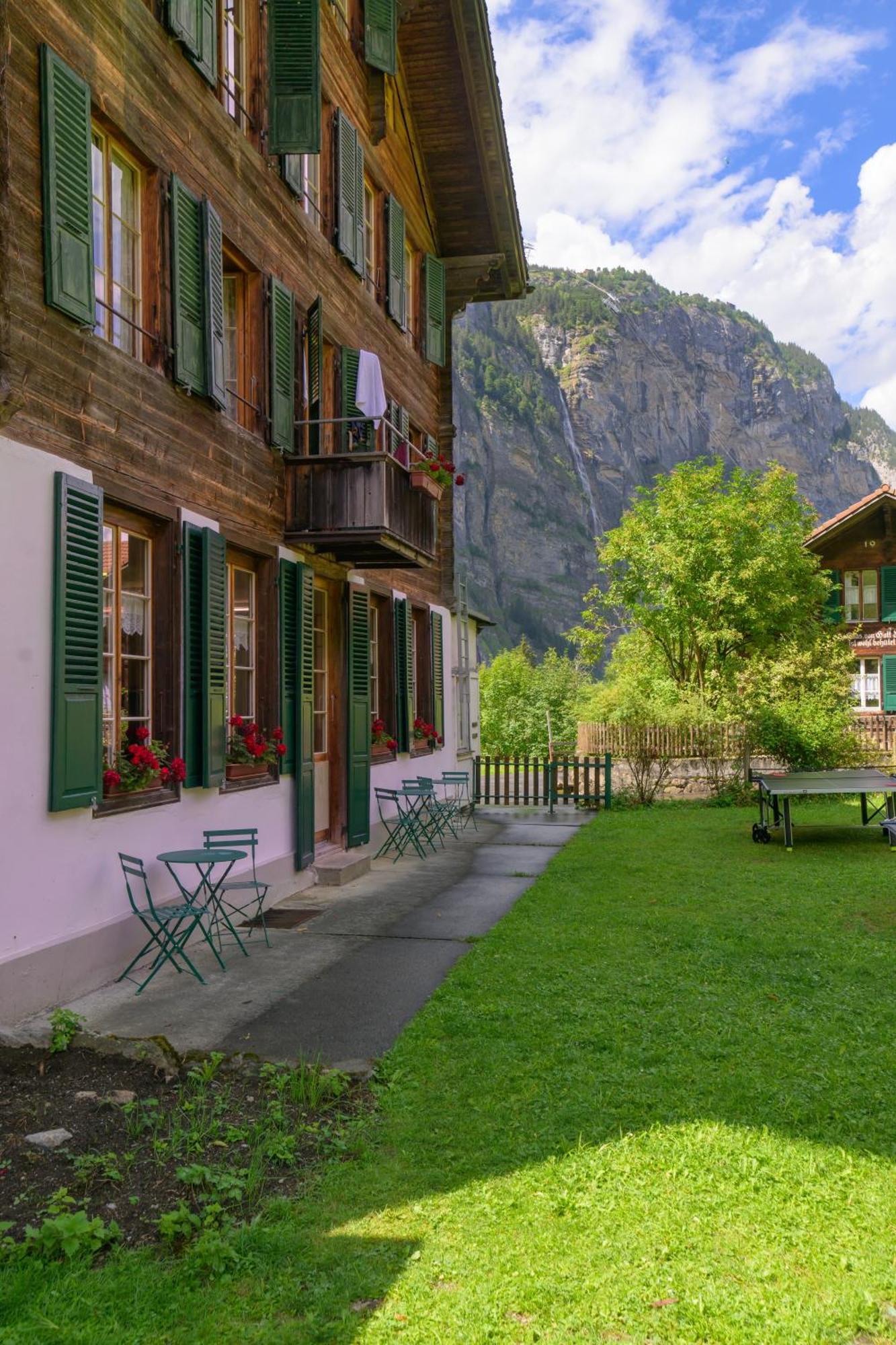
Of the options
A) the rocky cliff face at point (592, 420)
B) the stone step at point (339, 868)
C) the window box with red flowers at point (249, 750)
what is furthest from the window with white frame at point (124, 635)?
the rocky cliff face at point (592, 420)

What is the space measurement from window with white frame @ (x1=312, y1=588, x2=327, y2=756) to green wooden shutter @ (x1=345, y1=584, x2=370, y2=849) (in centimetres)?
27

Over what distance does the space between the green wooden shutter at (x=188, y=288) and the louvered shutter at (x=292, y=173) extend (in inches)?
85.2

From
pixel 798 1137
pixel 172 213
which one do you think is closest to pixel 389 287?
pixel 172 213

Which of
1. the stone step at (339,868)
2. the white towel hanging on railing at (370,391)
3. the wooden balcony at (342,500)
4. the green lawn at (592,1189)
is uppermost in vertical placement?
the white towel hanging on railing at (370,391)

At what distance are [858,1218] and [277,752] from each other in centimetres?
625

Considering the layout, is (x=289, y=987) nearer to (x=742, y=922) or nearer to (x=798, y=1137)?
(x=798, y=1137)

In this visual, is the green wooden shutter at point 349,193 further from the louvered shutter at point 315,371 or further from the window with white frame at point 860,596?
the window with white frame at point 860,596

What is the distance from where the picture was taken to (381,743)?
1252 cm

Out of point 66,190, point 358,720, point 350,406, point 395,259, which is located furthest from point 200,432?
point 395,259

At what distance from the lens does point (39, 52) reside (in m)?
5.69

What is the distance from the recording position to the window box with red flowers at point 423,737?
14.1m

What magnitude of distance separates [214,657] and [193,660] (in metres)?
0.21

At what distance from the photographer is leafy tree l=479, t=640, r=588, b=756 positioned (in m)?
44.0

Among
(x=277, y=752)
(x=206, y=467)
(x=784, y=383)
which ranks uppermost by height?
(x=784, y=383)
